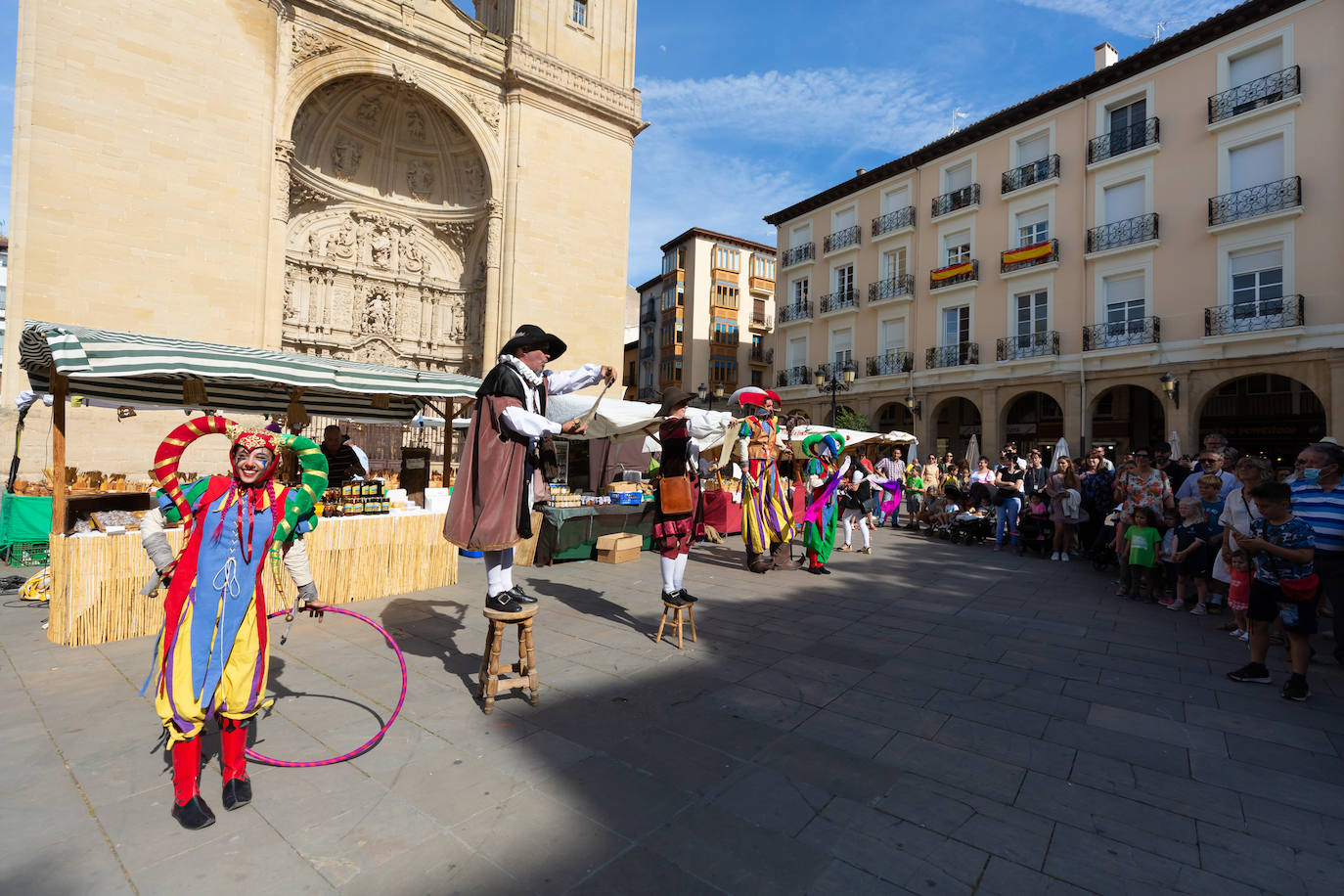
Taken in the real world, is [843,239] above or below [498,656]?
above

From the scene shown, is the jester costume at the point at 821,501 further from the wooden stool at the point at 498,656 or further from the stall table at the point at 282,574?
the wooden stool at the point at 498,656

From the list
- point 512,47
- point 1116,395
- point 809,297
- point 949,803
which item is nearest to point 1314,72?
point 1116,395

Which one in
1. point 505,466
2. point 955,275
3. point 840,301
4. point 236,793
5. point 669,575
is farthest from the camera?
point 840,301

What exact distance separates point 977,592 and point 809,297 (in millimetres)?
25517

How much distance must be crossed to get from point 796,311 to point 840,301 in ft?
8.66

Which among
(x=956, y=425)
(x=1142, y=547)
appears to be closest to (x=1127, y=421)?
(x=956, y=425)

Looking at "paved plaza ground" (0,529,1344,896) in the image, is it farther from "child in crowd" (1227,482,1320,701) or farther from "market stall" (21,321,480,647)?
"market stall" (21,321,480,647)

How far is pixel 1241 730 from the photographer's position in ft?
12.6

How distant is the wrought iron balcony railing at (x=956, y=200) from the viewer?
25.0m

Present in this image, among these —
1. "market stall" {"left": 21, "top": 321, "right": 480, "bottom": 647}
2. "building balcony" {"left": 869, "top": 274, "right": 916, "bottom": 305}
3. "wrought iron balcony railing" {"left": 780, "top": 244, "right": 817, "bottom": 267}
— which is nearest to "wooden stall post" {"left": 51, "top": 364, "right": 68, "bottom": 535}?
"market stall" {"left": 21, "top": 321, "right": 480, "bottom": 647}

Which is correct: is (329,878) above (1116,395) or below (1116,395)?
below

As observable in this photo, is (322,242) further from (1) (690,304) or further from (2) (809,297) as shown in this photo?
(1) (690,304)

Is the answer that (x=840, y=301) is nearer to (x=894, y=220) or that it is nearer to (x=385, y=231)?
(x=894, y=220)

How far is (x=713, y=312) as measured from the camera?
42.2 metres
